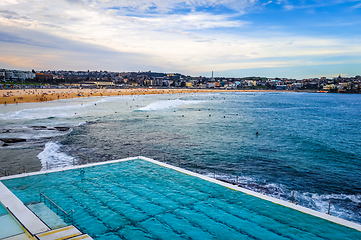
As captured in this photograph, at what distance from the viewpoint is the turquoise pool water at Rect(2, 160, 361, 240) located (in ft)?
26.9

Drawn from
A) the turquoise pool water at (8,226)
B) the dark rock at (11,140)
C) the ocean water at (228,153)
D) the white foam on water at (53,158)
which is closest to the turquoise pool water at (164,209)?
the turquoise pool water at (8,226)

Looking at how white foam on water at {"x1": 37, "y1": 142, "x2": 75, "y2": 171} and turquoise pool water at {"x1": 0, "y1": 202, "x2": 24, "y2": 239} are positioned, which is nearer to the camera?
turquoise pool water at {"x1": 0, "y1": 202, "x2": 24, "y2": 239}

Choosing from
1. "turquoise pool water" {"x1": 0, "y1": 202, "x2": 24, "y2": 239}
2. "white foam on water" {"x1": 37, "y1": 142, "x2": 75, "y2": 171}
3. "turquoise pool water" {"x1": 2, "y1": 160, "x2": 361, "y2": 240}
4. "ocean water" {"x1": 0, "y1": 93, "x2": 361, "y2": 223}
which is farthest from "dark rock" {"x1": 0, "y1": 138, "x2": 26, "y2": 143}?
"turquoise pool water" {"x1": 0, "y1": 202, "x2": 24, "y2": 239}

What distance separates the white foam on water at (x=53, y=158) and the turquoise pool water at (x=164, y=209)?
431 cm

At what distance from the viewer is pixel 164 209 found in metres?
9.77

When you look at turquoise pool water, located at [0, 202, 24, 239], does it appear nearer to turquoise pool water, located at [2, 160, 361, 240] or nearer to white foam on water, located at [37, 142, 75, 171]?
turquoise pool water, located at [2, 160, 361, 240]

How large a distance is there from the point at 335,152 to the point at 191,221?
2111cm

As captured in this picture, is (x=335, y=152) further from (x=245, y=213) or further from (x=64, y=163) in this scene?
(x=64, y=163)

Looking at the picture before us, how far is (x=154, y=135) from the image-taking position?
29.0 metres

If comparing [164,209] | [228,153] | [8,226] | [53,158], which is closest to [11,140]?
[53,158]

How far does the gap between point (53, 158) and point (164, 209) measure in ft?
41.4

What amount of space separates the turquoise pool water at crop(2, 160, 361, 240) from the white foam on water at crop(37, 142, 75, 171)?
14.1ft

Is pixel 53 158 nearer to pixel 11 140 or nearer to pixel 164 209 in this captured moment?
pixel 11 140

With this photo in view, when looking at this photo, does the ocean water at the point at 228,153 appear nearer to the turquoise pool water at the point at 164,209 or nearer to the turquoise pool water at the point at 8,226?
the turquoise pool water at the point at 164,209
